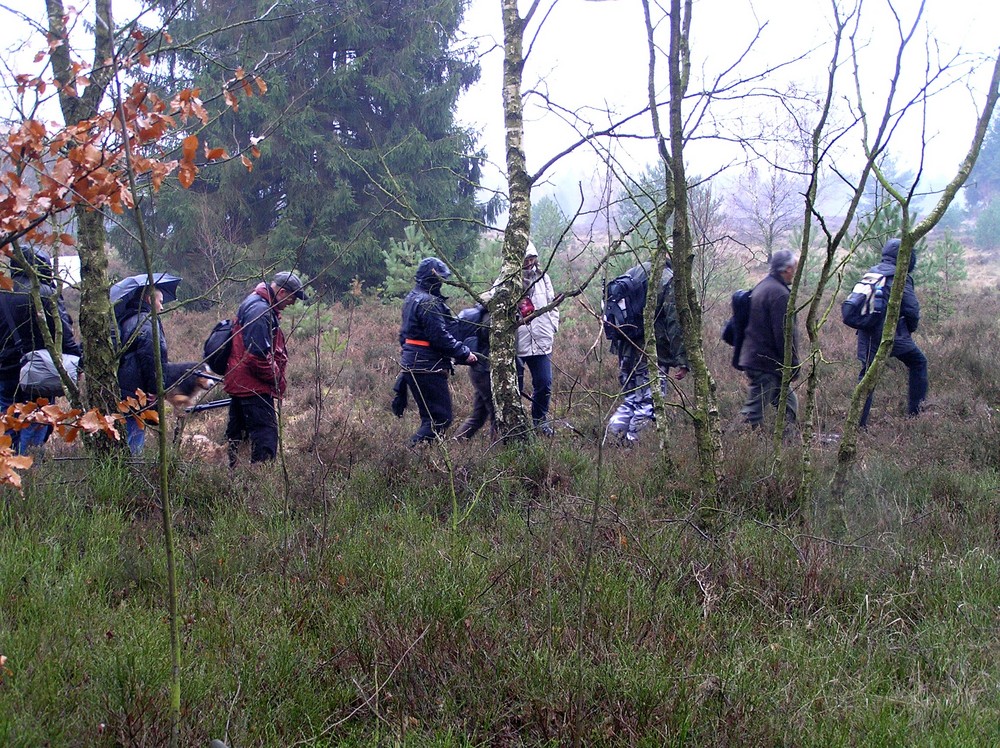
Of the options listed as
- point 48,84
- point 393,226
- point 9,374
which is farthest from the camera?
point 393,226

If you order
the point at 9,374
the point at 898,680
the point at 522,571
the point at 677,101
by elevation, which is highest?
the point at 677,101

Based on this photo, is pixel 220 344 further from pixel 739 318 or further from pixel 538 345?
pixel 739 318

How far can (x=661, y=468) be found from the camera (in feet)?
16.1

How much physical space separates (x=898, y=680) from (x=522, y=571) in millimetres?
1493

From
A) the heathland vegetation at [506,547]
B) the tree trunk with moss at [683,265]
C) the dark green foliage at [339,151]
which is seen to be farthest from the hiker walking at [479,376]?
the dark green foliage at [339,151]

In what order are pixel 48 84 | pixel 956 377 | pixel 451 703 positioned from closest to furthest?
pixel 451 703 < pixel 48 84 < pixel 956 377

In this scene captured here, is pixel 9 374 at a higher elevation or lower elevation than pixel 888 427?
higher

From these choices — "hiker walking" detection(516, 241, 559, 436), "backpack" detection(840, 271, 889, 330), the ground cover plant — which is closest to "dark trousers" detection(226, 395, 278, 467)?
the ground cover plant

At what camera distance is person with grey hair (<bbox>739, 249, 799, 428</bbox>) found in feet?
21.2

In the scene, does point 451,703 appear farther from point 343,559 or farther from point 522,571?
point 343,559

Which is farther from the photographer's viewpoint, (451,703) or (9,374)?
(9,374)

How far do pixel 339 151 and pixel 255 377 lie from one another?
12.7 m

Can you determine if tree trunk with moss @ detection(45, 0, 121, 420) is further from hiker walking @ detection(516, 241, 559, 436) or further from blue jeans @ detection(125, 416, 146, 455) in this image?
hiker walking @ detection(516, 241, 559, 436)

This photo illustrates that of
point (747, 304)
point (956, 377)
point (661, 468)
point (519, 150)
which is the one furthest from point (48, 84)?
Result: point (956, 377)
